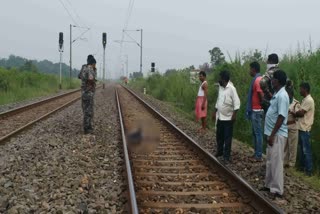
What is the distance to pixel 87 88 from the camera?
1121 centimetres

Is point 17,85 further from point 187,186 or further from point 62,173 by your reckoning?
point 187,186

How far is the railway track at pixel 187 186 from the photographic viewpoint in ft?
17.9

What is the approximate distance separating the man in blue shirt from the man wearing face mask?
3.82ft

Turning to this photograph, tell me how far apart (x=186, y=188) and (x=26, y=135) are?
6061 millimetres

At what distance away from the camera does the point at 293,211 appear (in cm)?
546

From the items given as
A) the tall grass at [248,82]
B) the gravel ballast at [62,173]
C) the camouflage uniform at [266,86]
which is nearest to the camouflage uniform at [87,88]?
the gravel ballast at [62,173]

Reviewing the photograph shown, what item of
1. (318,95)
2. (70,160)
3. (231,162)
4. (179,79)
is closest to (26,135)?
(70,160)

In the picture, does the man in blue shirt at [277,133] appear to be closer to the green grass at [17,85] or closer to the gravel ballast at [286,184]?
the gravel ballast at [286,184]

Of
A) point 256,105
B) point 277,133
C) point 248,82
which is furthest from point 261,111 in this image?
point 248,82

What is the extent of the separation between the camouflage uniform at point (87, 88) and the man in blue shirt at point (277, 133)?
580cm

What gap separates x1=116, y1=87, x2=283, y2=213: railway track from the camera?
17.9 feet

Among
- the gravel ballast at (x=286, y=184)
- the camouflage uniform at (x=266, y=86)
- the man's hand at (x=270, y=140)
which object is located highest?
the camouflage uniform at (x=266, y=86)

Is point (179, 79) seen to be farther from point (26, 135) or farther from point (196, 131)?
point (26, 135)

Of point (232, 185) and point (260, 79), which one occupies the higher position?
point (260, 79)
